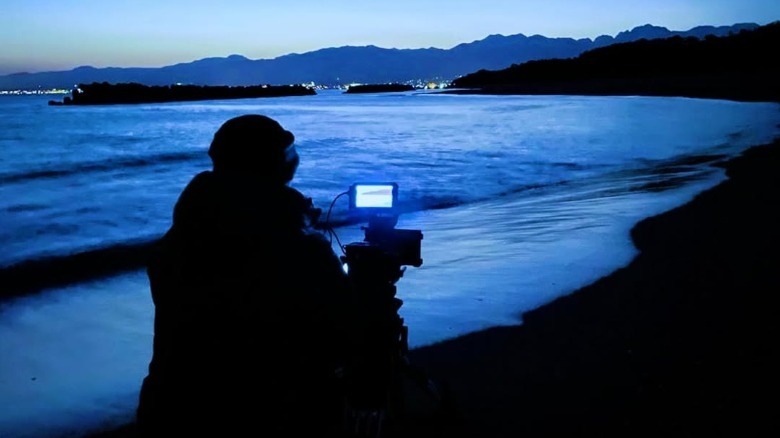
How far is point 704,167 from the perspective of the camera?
48.0 ft

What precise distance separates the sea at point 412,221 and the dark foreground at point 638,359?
0.42 m

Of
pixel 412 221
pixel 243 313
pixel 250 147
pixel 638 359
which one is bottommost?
pixel 412 221

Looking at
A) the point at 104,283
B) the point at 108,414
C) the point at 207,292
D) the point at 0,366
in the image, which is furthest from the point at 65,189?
the point at 207,292

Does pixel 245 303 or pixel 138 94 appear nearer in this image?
pixel 245 303

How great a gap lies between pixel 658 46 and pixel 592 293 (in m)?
118

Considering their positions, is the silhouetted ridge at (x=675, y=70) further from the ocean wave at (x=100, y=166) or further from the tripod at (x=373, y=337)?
the tripod at (x=373, y=337)

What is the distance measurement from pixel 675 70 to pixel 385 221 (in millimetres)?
104319

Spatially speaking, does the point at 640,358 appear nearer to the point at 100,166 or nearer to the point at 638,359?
the point at 638,359

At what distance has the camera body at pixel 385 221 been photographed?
106 inches

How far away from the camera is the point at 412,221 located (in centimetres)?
1078

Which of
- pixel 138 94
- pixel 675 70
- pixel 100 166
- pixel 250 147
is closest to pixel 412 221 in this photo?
pixel 250 147

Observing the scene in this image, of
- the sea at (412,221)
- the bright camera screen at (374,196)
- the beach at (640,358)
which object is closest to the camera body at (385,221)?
the bright camera screen at (374,196)

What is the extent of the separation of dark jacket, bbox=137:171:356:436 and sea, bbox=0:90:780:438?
11cm

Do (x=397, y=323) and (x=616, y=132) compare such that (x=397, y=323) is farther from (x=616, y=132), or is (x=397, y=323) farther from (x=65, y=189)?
(x=616, y=132)
